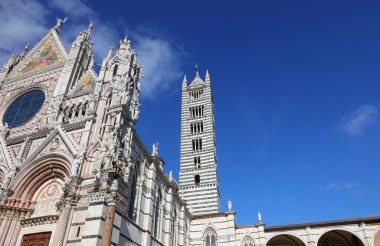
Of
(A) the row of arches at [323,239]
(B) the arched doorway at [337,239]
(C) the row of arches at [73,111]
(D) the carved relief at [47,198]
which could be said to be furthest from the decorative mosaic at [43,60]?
(B) the arched doorway at [337,239]

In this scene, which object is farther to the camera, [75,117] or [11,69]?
[11,69]

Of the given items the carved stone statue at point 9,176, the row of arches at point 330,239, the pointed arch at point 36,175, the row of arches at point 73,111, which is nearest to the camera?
the carved stone statue at point 9,176

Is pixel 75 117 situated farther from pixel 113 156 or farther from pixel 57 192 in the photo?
pixel 113 156

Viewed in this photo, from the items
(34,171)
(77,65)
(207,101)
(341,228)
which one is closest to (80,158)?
(34,171)

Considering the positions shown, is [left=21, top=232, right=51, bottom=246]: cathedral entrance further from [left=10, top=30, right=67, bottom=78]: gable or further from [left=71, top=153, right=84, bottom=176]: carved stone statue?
[left=10, top=30, right=67, bottom=78]: gable

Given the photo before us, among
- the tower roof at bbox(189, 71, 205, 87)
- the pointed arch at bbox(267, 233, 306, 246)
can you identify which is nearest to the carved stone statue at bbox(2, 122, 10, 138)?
the pointed arch at bbox(267, 233, 306, 246)

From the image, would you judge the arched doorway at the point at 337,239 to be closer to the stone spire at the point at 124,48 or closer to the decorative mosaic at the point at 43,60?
the stone spire at the point at 124,48

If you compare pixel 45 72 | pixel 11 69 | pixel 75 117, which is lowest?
pixel 75 117

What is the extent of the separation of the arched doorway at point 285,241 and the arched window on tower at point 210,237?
499 cm

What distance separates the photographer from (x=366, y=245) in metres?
22.1

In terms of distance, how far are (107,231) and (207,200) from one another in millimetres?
21947

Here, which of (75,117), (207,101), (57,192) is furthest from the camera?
(207,101)

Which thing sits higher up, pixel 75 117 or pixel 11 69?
pixel 11 69

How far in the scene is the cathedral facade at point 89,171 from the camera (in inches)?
522
